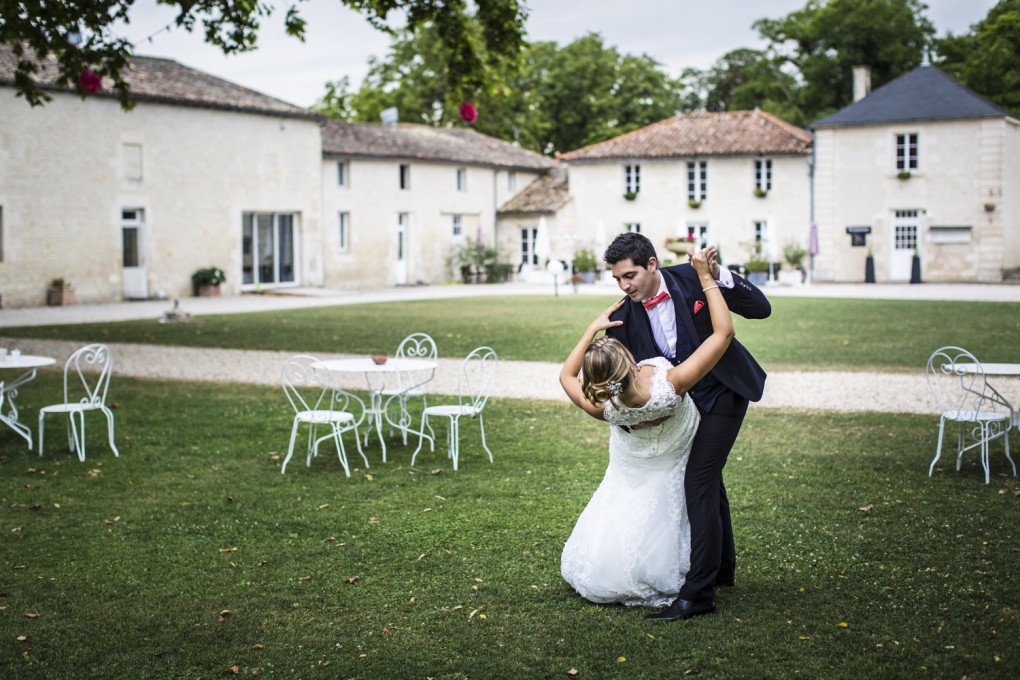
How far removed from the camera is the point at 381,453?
30.3 ft

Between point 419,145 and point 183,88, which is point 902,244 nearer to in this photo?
point 419,145

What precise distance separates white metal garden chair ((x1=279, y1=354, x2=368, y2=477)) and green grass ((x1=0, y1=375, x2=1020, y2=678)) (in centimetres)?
24

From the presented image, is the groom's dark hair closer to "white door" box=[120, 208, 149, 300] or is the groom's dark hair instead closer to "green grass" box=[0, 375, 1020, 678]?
"green grass" box=[0, 375, 1020, 678]

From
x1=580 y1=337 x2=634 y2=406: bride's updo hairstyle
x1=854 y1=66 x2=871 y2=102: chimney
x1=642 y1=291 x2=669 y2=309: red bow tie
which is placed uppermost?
x1=854 y1=66 x2=871 y2=102: chimney

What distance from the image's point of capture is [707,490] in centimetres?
506

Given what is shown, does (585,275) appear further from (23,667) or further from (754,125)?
(23,667)

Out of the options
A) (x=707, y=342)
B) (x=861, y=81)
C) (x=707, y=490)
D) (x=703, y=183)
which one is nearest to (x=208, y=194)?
(x=703, y=183)

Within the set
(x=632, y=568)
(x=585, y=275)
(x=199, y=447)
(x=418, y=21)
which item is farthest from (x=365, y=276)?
(x=632, y=568)

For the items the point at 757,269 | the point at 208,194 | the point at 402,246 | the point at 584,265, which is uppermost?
the point at 208,194

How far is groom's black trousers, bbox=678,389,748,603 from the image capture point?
5051mm

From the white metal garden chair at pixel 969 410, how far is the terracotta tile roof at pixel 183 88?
2293 centimetres

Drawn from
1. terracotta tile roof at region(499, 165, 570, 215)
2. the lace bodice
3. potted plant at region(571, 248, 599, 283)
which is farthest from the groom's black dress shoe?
terracotta tile roof at region(499, 165, 570, 215)

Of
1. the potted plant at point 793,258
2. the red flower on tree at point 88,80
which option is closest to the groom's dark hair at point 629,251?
the red flower on tree at point 88,80

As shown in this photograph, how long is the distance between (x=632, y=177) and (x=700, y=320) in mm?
38227
